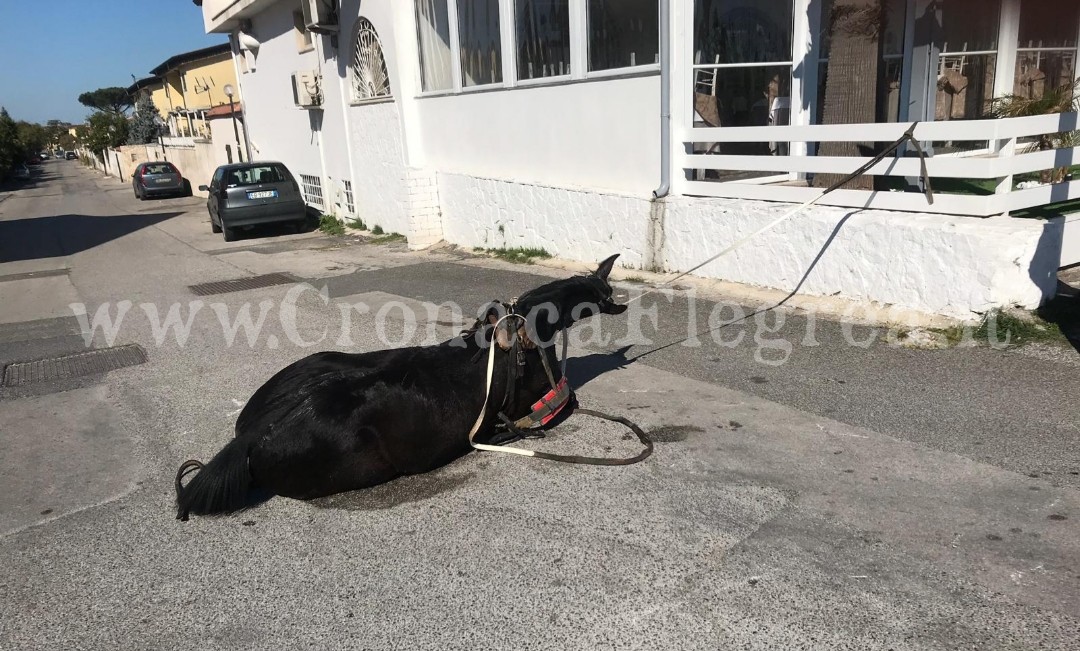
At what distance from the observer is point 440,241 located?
549 inches

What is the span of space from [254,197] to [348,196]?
2.04 metres

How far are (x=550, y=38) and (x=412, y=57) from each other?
13.6ft

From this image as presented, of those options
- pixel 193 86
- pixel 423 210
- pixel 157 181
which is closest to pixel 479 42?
pixel 423 210

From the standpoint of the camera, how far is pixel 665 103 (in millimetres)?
8828

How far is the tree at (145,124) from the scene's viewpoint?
58562 mm

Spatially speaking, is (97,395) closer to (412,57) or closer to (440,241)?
(440,241)

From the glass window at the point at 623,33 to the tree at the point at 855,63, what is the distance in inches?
79.2

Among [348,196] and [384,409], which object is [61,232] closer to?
[348,196]

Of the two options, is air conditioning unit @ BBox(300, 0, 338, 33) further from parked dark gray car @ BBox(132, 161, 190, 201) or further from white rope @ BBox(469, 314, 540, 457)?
parked dark gray car @ BBox(132, 161, 190, 201)

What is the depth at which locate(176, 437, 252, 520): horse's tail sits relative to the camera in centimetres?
374

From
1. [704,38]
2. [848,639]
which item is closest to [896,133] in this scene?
[704,38]

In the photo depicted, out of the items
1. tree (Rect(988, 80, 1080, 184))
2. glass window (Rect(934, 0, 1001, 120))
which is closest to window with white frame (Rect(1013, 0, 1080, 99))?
glass window (Rect(934, 0, 1001, 120))

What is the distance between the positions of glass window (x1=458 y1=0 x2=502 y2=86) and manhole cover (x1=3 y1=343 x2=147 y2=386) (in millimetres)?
7248

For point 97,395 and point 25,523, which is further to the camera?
point 97,395
